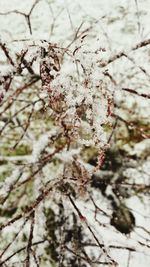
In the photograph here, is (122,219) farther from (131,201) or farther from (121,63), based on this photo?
(121,63)

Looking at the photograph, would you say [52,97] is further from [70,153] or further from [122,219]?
[122,219]

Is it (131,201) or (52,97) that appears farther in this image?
(131,201)

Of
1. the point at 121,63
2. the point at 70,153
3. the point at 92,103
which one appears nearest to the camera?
the point at 92,103

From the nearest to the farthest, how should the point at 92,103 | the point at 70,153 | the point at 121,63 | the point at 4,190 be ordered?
the point at 92,103 → the point at 4,190 → the point at 70,153 → the point at 121,63

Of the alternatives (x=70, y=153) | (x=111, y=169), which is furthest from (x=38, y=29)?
(x=70, y=153)

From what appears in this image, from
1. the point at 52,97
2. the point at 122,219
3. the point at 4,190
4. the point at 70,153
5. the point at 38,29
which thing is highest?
the point at 38,29

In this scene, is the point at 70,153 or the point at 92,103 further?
the point at 70,153

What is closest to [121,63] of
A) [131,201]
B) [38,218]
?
Answer: [131,201]

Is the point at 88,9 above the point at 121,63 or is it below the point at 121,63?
above

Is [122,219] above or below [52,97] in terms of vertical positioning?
below
